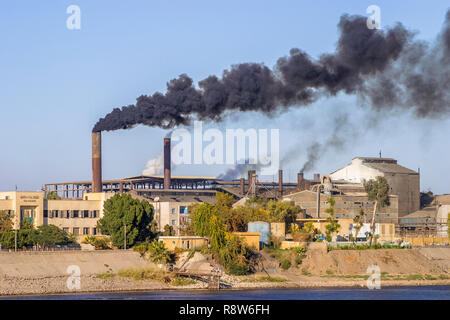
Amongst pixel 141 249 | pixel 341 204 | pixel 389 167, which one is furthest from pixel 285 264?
pixel 389 167

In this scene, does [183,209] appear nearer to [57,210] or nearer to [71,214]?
[71,214]

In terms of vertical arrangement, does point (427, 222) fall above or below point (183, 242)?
above

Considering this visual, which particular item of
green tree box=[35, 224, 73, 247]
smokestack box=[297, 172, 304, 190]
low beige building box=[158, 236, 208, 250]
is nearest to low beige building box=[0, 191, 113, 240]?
green tree box=[35, 224, 73, 247]

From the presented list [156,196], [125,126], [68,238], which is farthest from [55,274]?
[156,196]

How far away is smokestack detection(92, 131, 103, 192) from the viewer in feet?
440

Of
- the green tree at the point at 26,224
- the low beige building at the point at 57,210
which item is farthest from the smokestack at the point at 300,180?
the green tree at the point at 26,224

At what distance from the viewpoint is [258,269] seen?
107 meters

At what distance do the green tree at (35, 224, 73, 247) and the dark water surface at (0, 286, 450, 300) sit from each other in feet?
93.2

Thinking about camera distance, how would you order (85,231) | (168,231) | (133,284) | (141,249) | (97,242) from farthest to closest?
(168,231), (85,231), (97,242), (141,249), (133,284)

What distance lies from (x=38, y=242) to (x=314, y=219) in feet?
155

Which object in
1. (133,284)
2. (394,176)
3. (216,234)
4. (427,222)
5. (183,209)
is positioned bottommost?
(133,284)

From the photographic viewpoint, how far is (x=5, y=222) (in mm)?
116750

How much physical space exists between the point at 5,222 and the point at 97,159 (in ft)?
74.5

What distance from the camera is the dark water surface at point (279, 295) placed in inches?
3356
